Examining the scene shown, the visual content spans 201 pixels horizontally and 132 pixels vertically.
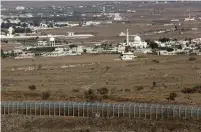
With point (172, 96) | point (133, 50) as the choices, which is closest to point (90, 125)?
point (172, 96)

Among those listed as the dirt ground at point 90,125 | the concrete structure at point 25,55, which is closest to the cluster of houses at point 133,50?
the concrete structure at point 25,55

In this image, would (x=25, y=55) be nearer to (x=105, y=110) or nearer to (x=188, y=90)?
(x=188, y=90)

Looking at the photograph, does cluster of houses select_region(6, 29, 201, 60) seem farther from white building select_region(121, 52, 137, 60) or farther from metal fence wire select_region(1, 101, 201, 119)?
metal fence wire select_region(1, 101, 201, 119)

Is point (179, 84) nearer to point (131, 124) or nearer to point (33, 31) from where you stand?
point (131, 124)

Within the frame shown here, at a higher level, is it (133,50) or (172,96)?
(133,50)

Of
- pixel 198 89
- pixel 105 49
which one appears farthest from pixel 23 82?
pixel 105 49
